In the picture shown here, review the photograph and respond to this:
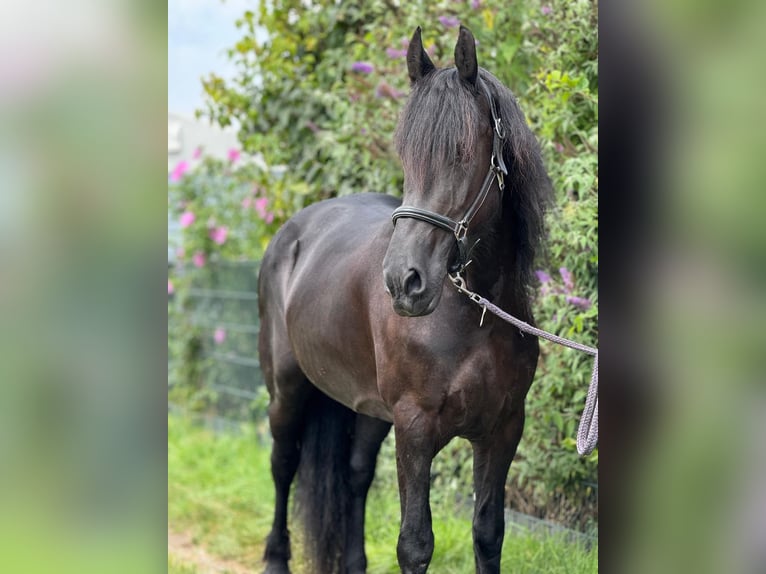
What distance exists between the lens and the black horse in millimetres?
2768

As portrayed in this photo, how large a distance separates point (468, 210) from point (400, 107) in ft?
8.85

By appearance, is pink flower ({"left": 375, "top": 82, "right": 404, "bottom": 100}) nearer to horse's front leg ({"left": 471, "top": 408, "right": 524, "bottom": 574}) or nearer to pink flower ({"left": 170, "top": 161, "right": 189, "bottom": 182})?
horse's front leg ({"left": 471, "top": 408, "right": 524, "bottom": 574})

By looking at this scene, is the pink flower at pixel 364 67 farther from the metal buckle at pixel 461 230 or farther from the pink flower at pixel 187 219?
the pink flower at pixel 187 219

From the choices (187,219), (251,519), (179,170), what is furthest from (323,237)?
(179,170)

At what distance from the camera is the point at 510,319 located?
297 centimetres

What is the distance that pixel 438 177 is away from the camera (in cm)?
278

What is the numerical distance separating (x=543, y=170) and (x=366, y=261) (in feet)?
2.54

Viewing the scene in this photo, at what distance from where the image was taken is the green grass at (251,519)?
4.38 m
